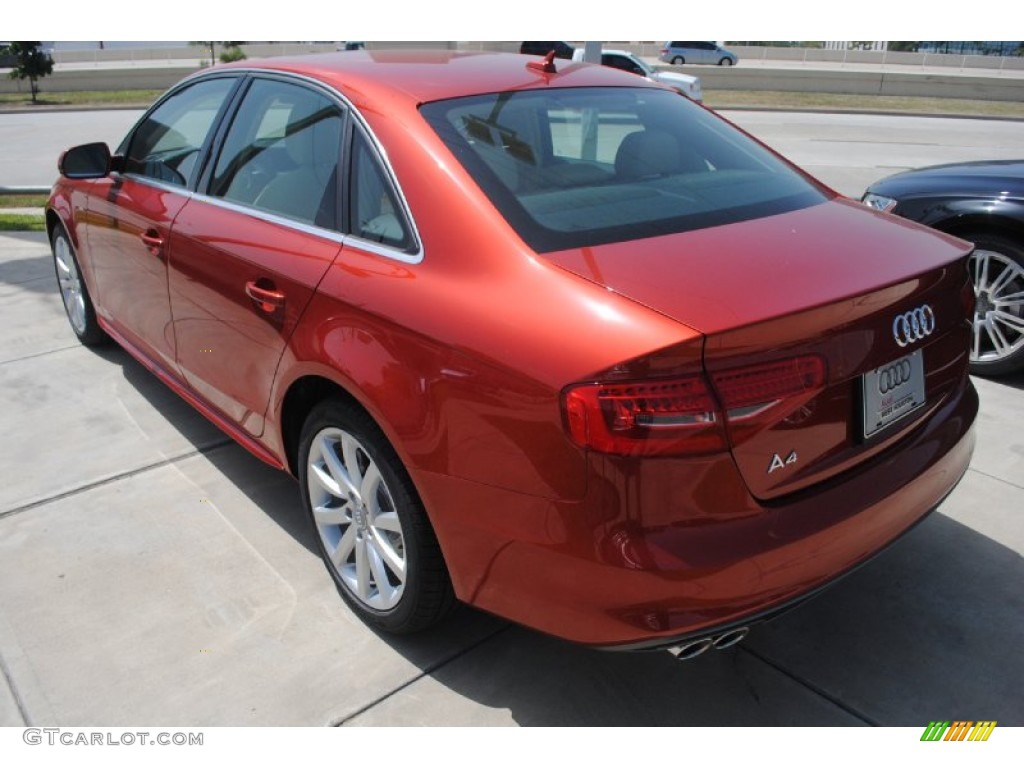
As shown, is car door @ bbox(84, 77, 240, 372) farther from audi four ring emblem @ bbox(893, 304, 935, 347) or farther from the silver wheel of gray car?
audi four ring emblem @ bbox(893, 304, 935, 347)

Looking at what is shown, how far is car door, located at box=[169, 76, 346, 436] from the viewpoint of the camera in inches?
112

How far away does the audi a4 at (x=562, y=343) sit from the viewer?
197 cm

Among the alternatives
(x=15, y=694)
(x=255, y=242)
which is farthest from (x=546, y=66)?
(x=15, y=694)

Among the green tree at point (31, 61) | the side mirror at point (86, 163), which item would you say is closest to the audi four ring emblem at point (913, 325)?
the side mirror at point (86, 163)

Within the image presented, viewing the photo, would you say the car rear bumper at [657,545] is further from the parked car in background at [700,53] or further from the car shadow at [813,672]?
the parked car in background at [700,53]

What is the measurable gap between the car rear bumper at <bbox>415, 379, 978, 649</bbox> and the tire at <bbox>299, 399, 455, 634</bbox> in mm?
168

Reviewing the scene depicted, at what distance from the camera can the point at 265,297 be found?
2889mm

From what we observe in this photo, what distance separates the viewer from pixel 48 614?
2.98 meters

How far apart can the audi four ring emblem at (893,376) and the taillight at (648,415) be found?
0.61 m

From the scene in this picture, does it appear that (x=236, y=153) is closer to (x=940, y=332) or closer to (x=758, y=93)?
(x=940, y=332)

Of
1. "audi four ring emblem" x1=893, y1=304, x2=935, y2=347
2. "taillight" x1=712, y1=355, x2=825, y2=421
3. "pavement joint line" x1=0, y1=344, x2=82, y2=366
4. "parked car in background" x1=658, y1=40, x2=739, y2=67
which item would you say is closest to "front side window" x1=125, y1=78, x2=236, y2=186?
"pavement joint line" x1=0, y1=344, x2=82, y2=366

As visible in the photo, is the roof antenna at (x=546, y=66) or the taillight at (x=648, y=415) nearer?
the taillight at (x=648, y=415)

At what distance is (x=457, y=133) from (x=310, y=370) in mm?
849
